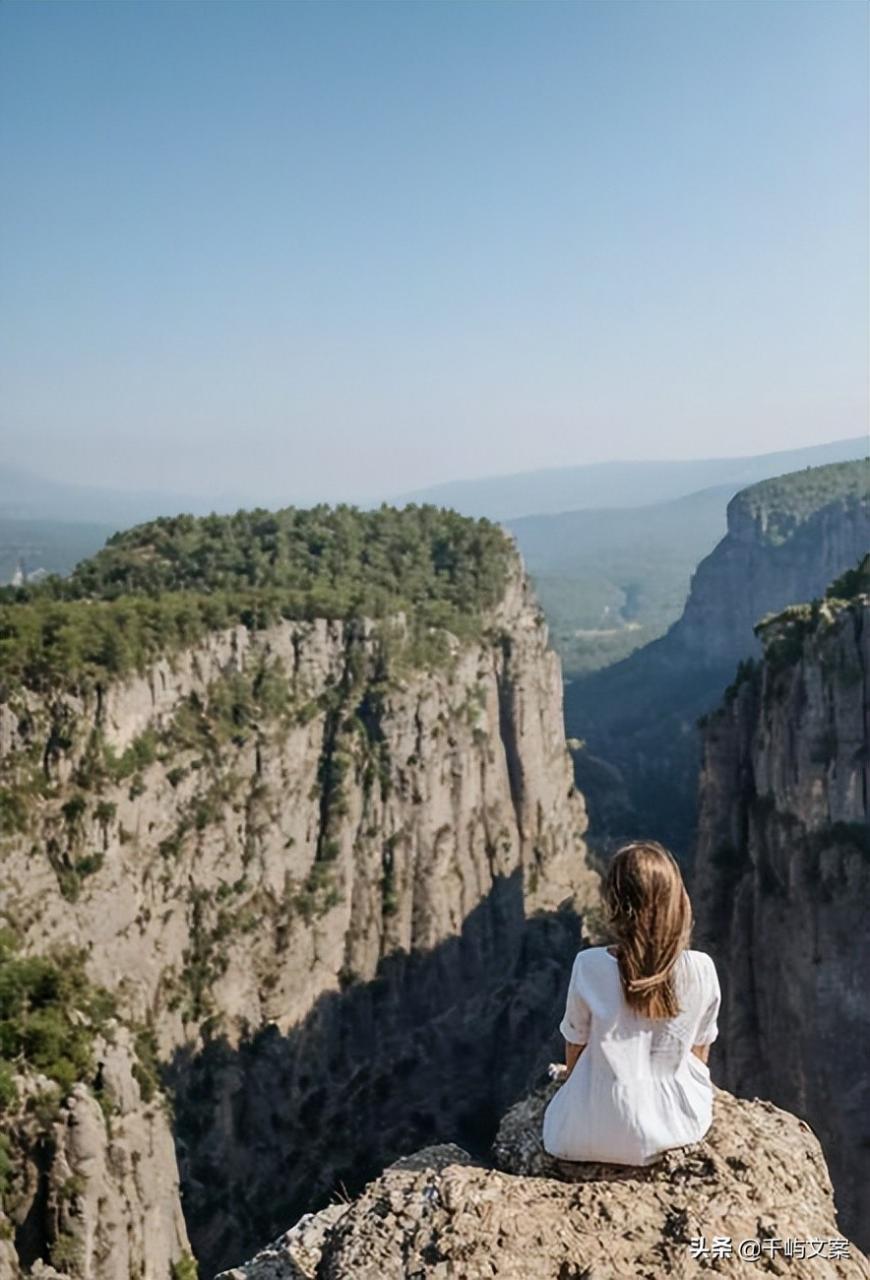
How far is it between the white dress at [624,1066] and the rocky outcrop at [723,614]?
7980cm

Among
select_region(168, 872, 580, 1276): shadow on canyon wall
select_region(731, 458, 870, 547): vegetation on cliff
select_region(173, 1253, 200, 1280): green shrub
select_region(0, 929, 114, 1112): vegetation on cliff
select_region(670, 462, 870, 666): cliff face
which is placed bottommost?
select_region(168, 872, 580, 1276): shadow on canyon wall

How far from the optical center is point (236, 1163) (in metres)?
33.7

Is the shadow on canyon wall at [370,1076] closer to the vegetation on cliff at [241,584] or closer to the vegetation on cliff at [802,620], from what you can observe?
the vegetation on cliff at [241,584]

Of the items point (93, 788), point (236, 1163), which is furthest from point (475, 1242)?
point (236, 1163)

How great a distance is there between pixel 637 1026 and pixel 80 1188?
752 inches

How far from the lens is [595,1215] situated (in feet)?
18.3

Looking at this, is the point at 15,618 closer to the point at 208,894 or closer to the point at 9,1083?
the point at 208,894

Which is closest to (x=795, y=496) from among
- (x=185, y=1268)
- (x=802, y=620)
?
(x=802, y=620)

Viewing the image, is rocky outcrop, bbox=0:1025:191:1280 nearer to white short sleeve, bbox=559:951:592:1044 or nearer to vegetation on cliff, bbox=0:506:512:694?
vegetation on cliff, bbox=0:506:512:694

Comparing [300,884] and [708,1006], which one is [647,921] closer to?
[708,1006]

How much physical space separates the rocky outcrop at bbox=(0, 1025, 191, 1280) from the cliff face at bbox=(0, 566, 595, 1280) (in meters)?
0.54

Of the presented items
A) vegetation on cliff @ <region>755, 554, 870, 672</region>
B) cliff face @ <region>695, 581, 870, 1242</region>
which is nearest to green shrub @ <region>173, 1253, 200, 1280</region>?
cliff face @ <region>695, 581, 870, 1242</region>

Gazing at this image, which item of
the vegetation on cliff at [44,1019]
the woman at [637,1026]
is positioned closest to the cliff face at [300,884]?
the vegetation on cliff at [44,1019]

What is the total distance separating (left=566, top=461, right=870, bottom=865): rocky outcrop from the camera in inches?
3767
